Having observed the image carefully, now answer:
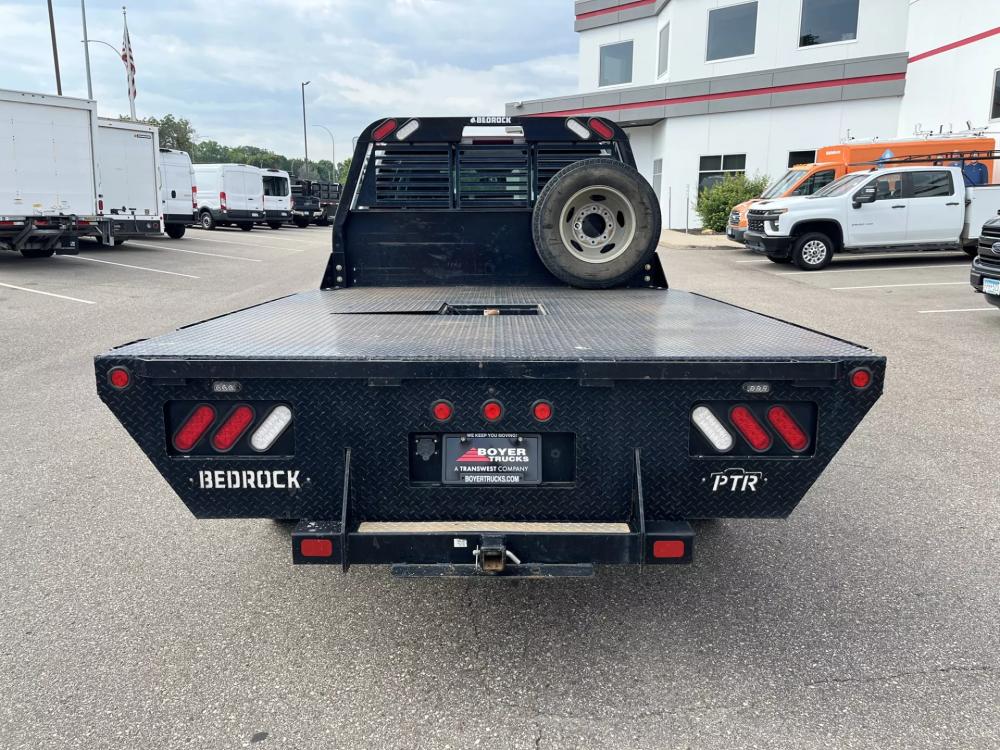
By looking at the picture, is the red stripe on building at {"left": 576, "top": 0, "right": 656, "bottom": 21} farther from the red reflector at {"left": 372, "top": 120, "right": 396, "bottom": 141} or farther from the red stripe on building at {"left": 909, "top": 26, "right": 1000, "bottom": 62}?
the red reflector at {"left": 372, "top": 120, "right": 396, "bottom": 141}

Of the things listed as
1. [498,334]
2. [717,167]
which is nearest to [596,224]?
[498,334]

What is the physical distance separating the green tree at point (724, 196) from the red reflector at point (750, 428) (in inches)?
970

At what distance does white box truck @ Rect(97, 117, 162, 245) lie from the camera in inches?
758

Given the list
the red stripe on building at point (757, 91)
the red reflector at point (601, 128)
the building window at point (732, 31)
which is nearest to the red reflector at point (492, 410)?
the red reflector at point (601, 128)

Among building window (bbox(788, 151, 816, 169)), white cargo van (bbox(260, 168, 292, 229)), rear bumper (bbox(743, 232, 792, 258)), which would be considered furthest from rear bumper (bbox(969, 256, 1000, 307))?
white cargo van (bbox(260, 168, 292, 229))

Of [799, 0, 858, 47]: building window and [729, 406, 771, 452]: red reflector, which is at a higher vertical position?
[799, 0, 858, 47]: building window

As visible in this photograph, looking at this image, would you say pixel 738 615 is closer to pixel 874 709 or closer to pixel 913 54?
pixel 874 709

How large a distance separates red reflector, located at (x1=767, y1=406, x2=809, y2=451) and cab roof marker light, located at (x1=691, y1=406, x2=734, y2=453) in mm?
155

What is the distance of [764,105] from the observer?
27000mm

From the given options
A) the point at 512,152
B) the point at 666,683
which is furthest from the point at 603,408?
the point at 512,152

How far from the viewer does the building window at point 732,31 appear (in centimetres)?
2752

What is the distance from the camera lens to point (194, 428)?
2.67 m

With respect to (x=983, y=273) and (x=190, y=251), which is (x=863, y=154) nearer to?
(x=983, y=273)

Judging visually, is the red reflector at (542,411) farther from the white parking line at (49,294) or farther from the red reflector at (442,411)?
the white parking line at (49,294)
